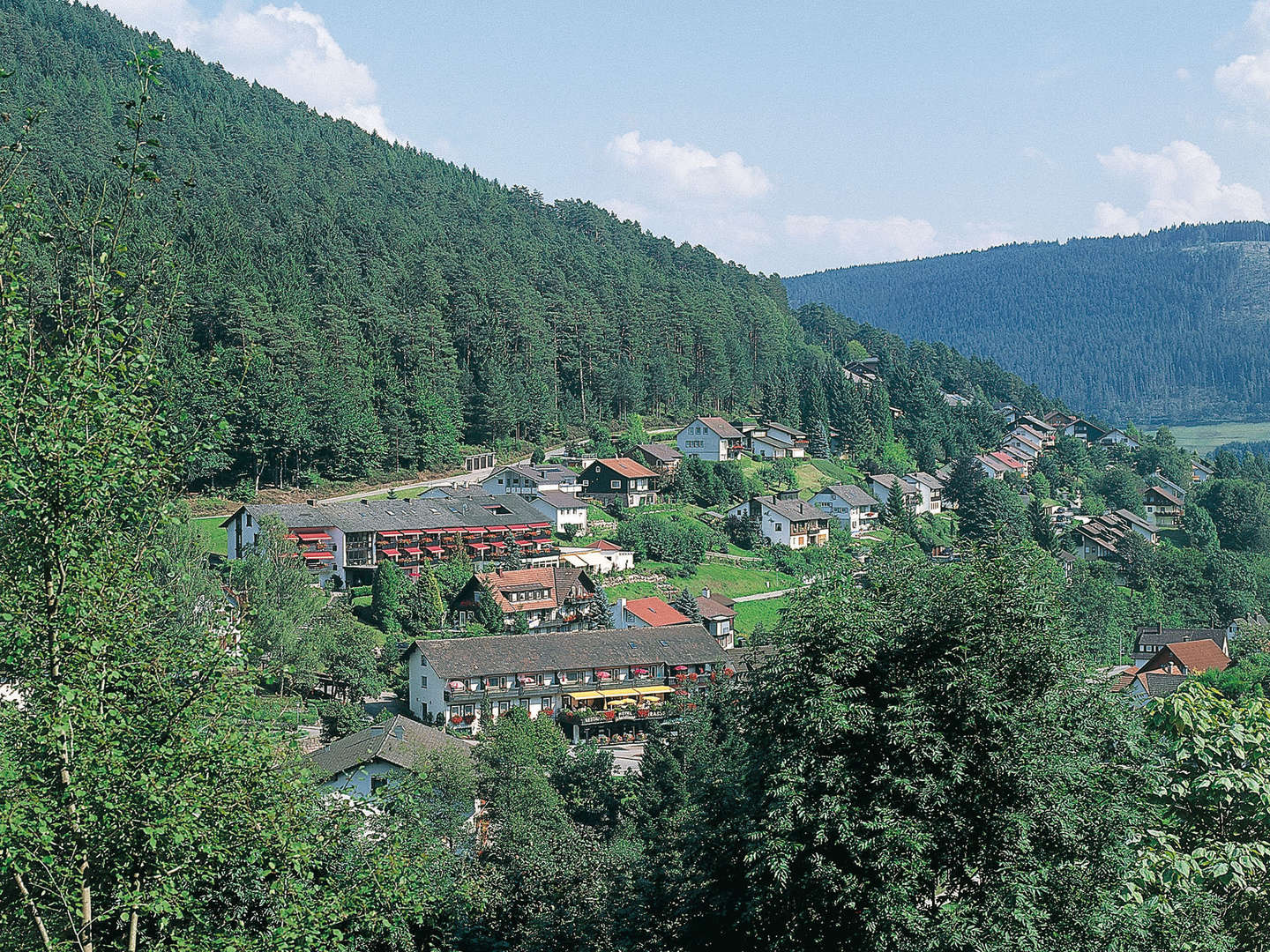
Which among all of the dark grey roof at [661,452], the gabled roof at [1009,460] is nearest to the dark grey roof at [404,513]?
the dark grey roof at [661,452]

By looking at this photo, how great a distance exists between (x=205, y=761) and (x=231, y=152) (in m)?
98.1

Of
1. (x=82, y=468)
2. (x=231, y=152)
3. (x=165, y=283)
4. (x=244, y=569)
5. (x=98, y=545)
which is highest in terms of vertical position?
(x=231, y=152)

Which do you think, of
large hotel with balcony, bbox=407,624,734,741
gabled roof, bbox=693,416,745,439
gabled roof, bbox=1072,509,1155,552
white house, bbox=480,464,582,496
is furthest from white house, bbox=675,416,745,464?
large hotel with balcony, bbox=407,624,734,741

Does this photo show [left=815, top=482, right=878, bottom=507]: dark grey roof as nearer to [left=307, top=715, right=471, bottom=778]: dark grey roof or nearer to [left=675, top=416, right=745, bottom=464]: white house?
[left=675, top=416, right=745, bottom=464]: white house

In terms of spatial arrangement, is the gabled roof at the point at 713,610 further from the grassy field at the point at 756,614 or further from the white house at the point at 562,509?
the white house at the point at 562,509

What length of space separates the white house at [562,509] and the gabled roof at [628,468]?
16.9ft

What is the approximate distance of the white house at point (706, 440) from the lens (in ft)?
208

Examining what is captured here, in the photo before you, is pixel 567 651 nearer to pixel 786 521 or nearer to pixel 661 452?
pixel 786 521

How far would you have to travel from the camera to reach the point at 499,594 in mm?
39688

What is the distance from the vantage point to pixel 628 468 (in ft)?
184

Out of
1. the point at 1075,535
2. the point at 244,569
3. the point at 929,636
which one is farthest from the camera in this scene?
the point at 1075,535

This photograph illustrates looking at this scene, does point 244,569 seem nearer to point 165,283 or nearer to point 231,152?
point 165,283

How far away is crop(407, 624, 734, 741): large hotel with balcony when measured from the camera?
107 feet

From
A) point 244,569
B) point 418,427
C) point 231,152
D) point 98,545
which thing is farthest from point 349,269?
point 98,545
